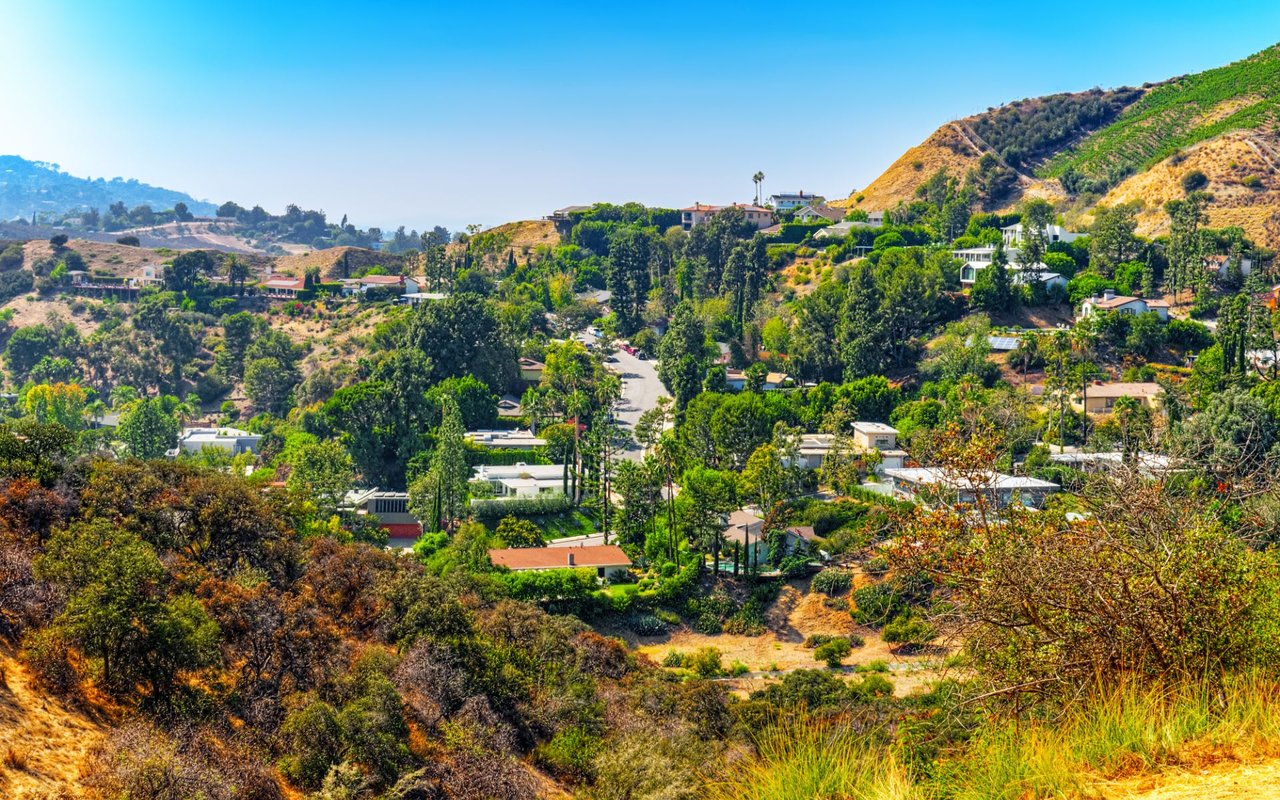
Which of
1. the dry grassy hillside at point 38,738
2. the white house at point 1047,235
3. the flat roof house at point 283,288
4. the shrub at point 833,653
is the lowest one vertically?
the shrub at point 833,653

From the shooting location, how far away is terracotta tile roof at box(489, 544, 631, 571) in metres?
41.5

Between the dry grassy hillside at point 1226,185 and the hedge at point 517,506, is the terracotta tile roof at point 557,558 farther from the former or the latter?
the dry grassy hillside at point 1226,185

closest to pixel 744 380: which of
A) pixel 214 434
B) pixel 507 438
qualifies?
pixel 507 438

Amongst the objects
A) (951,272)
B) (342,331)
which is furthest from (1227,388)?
(342,331)

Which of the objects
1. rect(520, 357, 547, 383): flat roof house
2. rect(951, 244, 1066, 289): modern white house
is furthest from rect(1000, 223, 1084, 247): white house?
Answer: rect(520, 357, 547, 383): flat roof house

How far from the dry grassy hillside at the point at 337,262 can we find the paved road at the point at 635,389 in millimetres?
42315

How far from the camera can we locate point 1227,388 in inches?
1918

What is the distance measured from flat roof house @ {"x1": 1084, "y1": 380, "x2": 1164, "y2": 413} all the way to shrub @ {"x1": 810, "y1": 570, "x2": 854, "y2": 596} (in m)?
19.9

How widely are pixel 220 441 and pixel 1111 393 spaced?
171 feet

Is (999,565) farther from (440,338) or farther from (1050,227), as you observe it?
(1050,227)

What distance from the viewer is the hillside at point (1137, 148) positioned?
82.5m

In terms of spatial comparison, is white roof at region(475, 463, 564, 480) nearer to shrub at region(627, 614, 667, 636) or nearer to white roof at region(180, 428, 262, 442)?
shrub at region(627, 614, 667, 636)

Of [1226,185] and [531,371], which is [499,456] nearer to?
[531,371]

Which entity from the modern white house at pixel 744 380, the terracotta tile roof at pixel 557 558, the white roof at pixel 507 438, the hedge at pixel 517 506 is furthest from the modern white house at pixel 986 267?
the terracotta tile roof at pixel 557 558
